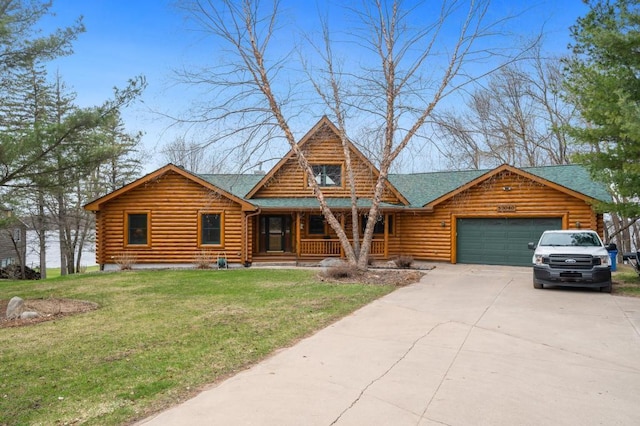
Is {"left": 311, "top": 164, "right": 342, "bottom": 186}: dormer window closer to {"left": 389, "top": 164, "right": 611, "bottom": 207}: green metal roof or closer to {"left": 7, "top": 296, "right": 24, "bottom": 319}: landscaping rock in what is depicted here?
{"left": 389, "top": 164, "right": 611, "bottom": 207}: green metal roof

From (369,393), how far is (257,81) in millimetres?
12560

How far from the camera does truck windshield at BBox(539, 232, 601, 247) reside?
12211mm

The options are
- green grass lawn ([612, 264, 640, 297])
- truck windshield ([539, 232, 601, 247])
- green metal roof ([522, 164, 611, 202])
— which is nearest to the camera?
green grass lawn ([612, 264, 640, 297])

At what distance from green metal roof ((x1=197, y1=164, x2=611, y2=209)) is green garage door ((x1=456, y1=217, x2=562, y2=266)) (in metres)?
1.89

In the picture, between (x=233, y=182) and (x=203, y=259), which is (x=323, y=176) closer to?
(x=233, y=182)

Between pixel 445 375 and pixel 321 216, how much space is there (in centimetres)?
1603

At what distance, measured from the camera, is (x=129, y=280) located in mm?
14641

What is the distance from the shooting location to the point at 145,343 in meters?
6.30

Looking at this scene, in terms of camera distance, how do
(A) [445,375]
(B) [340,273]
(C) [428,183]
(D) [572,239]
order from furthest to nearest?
1. (C) [428,183]
2. (B) [340,273]
3. (D) [572,239]
4. (A) [445,375]

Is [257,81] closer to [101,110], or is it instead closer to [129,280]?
[101,110]

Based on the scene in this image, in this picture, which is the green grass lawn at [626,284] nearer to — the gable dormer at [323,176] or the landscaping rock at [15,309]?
the gable dormer at [323,176]

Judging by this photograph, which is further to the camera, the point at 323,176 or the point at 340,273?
the point at 323,176

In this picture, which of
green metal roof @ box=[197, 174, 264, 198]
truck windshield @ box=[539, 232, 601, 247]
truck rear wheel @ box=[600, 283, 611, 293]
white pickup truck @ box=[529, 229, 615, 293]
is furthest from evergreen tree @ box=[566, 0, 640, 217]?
green metal roof @ box=[197, 174, 264, 198]

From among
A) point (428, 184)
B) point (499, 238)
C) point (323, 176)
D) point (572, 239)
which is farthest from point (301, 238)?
point (572, 239)
